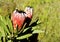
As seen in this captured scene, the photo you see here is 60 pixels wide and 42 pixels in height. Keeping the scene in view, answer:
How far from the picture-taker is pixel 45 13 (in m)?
4.36

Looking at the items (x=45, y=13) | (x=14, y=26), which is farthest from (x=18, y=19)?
(x=45, y=13)

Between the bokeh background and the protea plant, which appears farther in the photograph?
the bokeh background

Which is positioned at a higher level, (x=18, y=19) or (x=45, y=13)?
(x=18, y=19)

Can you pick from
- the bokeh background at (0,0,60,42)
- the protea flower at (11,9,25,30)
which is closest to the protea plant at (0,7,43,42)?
the protea flower at (11,9,25,30)

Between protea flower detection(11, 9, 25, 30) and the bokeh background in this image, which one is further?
the bokeh background

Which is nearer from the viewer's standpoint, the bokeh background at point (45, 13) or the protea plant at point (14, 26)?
the protea plant at point (14, 26)

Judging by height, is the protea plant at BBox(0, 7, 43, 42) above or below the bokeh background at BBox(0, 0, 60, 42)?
above

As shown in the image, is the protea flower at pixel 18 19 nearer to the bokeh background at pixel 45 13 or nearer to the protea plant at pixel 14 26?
the protea plant at pixel 14 26

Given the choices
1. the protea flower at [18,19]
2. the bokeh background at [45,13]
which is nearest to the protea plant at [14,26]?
the protea flower at [18,19]

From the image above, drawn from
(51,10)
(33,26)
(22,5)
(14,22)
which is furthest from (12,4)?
(14,22)

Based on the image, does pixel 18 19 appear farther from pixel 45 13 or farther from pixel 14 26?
pixel 45 13

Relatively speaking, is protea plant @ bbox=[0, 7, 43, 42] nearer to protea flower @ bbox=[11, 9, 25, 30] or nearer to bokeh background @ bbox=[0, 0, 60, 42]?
protea flower @ bbox=[11, 9, 25, 30]

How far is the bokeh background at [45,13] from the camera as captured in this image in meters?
Result: 3.91

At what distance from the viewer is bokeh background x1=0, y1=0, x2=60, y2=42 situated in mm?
3912
